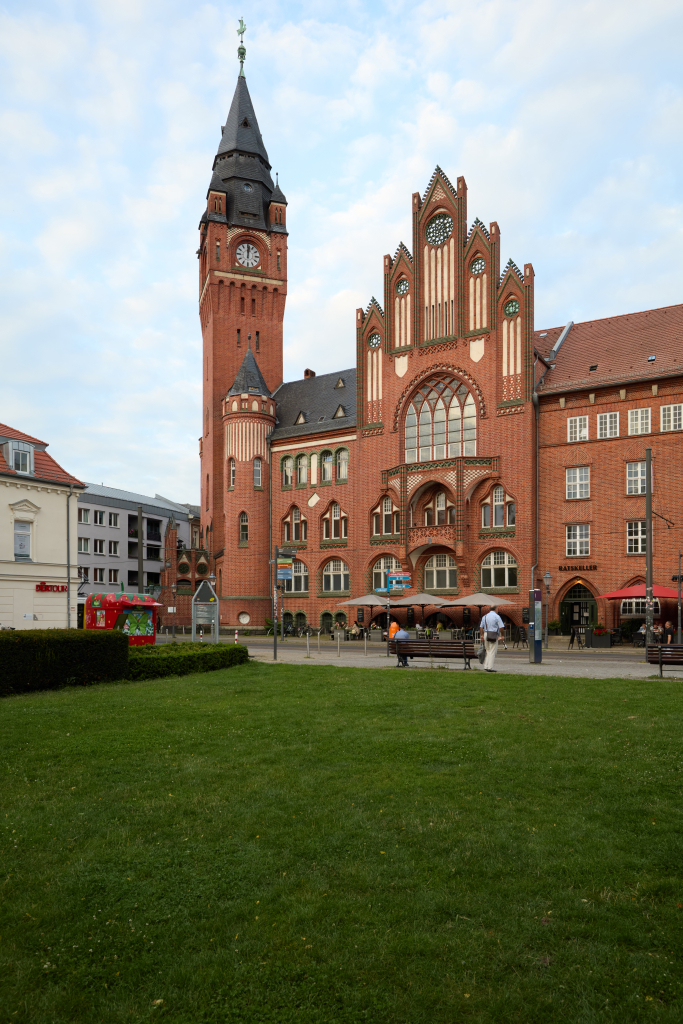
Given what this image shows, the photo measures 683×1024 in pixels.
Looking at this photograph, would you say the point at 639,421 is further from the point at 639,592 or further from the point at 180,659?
the point at 180,659

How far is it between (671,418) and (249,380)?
32318 millimetres

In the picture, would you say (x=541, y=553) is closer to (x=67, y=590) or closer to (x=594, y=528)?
(x=594, y=528)

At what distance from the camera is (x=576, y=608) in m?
43.6

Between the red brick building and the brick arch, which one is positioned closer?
the red brick building

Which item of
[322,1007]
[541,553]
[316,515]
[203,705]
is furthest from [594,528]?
[322,1007]

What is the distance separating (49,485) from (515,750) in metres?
28.4

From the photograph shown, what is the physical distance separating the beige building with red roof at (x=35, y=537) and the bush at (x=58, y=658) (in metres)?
15.8

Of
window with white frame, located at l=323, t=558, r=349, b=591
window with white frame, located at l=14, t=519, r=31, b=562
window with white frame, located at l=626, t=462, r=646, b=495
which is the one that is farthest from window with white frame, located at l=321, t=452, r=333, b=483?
window with white frame, located at l=14, t=519, r=31, b=562

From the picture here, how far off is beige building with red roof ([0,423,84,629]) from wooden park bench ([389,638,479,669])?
1758 cm

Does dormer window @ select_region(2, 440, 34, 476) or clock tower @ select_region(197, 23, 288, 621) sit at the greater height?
clock tower @ select_region(197, 23, 288, 621)

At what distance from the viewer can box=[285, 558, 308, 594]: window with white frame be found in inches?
2219

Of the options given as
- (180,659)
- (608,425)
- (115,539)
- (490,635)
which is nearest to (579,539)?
(608,425)

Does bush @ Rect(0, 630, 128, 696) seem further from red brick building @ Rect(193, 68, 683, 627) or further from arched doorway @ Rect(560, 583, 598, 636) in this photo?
arched doorway @ Rect(560, 583, 598, 636)

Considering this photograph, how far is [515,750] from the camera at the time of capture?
378 inches
